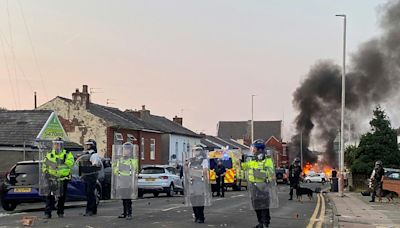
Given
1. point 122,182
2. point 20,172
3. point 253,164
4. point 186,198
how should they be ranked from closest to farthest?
point 253,164, point 186,198, point 122,182, point 20,172

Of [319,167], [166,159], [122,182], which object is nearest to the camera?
[122,182]

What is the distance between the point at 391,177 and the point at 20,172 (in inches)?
665

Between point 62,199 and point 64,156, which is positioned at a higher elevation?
point 64,156

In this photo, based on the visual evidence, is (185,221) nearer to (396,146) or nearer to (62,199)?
(62,199)

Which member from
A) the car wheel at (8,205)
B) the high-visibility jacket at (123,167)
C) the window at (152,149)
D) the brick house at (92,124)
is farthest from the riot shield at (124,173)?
the window at (152,149)

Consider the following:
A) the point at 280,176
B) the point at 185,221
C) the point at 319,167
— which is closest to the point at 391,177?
the point at 185,221

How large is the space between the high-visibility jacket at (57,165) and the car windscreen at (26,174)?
132 inches

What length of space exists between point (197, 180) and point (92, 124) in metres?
31.9

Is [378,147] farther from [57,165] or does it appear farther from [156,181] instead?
[57,165]

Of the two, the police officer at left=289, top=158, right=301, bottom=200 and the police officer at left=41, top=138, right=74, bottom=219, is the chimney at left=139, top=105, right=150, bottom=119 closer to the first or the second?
the police officer at left=289, top=158, right=301, bottom=200

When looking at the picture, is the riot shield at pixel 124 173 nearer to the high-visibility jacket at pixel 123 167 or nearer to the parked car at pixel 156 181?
the high-visibility jacket at pixel 123 167

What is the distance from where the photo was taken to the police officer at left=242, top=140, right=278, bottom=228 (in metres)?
12.1

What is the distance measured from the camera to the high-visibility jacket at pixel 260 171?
1212cm

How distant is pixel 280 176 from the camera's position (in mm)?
56719
